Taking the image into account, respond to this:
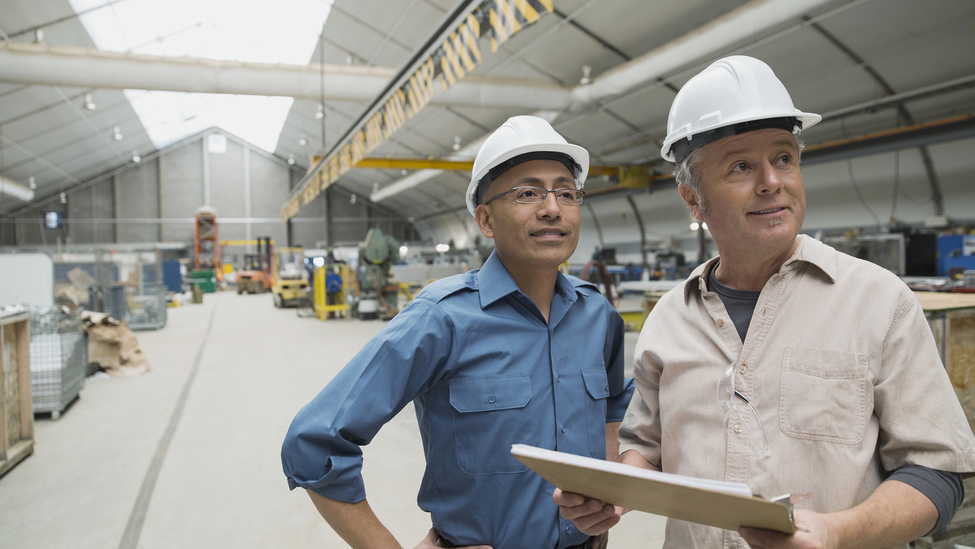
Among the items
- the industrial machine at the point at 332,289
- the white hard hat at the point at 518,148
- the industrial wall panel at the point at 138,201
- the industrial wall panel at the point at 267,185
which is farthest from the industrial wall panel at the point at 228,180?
the white hard hat at the point at 518,148

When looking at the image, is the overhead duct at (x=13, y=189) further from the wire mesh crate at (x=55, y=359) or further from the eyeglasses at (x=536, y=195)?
the eyeglasses at (x=536, y=195)

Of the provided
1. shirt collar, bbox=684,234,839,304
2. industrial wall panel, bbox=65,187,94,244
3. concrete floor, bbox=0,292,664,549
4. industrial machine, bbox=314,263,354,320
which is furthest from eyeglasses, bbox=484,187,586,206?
industrial wall panel, bbox=65,187,94,244

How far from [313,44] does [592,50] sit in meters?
7.59

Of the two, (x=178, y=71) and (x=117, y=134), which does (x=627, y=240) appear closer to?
(x=178, y=71)

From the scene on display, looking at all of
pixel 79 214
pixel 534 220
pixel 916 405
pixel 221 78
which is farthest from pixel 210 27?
pixel 79 214

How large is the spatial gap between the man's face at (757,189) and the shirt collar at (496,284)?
0.48m

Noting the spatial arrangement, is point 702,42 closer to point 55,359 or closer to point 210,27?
point 55,359

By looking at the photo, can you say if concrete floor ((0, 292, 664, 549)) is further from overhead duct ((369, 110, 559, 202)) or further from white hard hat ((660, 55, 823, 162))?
overhead duct ((369, 110, 559, 202))

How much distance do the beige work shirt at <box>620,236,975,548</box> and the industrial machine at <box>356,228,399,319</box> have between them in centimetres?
1196

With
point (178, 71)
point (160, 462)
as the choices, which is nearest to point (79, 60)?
point (178, 71)

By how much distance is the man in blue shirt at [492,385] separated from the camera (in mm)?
1198

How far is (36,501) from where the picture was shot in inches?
→ 146

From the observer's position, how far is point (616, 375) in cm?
172

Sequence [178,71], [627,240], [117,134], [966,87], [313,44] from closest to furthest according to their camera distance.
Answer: [966,87] → [178,71] → [313,44] → [627,240] → [117,134]
